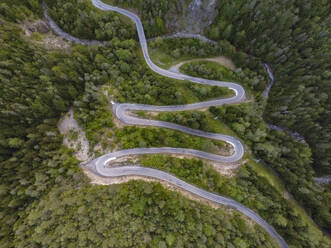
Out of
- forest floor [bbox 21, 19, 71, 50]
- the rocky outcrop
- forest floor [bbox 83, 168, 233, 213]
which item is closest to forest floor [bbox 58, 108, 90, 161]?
forest floor [bbox 83, 168, 233, 213]

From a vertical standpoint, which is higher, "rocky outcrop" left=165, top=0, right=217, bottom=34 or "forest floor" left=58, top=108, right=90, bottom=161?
"rocky outcrop" left=165, top=0, right=217, bottom=34

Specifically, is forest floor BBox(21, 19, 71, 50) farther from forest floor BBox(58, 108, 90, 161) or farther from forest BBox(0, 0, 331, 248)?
forest floor BBox(58, 108, 90, 161)

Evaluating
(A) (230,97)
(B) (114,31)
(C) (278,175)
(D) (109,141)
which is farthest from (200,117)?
(B) (114,31)

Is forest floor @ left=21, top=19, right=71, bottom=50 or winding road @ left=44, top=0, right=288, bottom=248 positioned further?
forest floor @ left=21, top=19, right=71, bottom=50

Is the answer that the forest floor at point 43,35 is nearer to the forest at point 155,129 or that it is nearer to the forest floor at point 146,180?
the forest at point 155,129

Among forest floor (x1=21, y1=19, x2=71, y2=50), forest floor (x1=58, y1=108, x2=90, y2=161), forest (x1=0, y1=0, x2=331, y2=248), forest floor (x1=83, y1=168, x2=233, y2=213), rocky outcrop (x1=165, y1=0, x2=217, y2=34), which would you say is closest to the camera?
forest (x1=0, y1=0, x2=331, y2=248)

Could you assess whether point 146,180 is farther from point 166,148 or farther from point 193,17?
point 193,17

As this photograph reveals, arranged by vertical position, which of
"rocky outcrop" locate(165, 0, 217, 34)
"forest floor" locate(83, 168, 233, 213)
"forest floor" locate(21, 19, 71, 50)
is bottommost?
"forest floor" locate(83, 168, 233, 213)

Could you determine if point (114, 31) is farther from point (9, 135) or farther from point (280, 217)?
point (280, 217)
